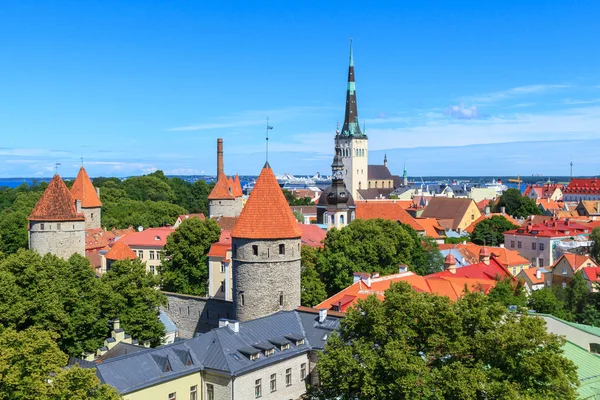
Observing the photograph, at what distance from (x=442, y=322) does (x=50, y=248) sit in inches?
1385

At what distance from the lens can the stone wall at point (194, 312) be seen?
39.1 meters

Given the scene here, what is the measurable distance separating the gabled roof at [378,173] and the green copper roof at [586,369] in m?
119

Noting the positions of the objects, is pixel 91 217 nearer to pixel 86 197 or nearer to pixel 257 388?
pixel 86 197

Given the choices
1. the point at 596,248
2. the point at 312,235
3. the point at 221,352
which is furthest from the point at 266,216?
the point at 596,248

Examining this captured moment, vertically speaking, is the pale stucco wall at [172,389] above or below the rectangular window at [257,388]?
above

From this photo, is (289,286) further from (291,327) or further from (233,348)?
(233,348)

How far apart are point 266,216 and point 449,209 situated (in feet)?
221

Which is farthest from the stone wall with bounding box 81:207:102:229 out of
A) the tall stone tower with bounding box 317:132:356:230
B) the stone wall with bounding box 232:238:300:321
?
the stone wall with bounding box 232:238:300:321

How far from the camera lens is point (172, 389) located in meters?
25.0

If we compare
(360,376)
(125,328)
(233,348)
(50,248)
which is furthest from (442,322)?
(50,248)

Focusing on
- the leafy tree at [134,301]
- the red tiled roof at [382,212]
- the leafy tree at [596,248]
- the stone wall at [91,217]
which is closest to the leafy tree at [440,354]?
the leafy tree at [134,301]

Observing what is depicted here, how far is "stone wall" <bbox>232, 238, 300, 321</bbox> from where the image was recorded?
32219mm

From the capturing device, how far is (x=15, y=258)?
35562 millimetres

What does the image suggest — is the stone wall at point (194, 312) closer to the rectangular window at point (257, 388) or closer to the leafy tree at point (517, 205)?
the rectangular window at point (257, 388)
